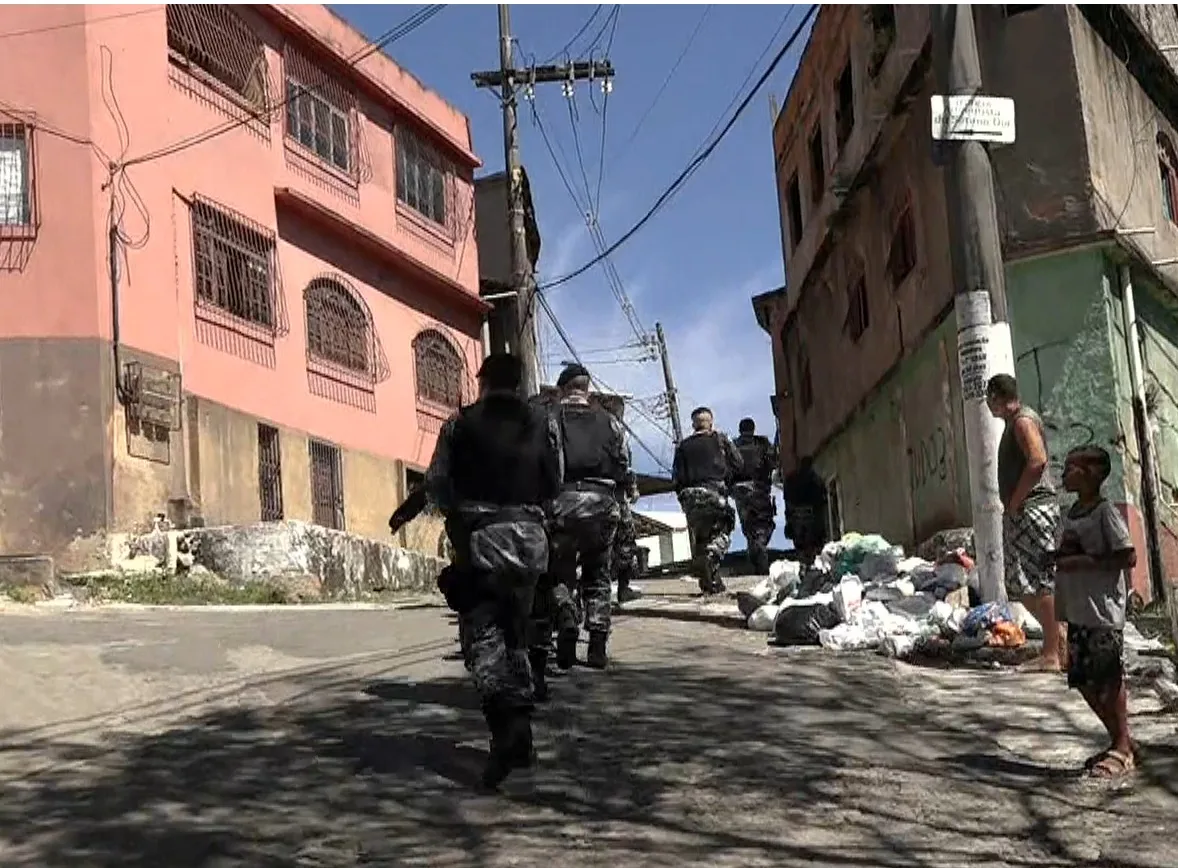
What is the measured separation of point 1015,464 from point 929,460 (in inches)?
282

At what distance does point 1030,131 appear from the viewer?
12398 millimetres

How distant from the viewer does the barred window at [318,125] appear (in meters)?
21.4

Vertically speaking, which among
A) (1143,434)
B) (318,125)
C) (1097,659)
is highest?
(318,125)

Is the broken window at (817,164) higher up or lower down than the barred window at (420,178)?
lower down

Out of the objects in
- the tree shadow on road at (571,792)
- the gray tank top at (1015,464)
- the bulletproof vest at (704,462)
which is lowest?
the tree shadow on road at (571,792)

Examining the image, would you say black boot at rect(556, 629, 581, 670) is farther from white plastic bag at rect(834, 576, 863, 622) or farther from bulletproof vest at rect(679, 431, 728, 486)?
bulletproof vest at rect(679, 431, 728, 486)

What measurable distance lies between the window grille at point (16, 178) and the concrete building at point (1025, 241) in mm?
9380

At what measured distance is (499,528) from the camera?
5.61m

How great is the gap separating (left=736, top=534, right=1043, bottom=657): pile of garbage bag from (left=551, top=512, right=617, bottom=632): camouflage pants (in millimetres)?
1645

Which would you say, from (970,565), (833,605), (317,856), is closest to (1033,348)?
(970,565)

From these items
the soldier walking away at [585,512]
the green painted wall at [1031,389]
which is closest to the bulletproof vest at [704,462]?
the green painted wall at [1031,389]

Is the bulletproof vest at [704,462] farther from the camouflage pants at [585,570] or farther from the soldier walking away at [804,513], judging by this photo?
the soldier walking away at [804,513]

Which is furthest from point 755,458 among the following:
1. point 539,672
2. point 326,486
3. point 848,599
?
point 539,672

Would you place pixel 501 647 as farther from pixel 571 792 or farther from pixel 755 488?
pixel 755 488
